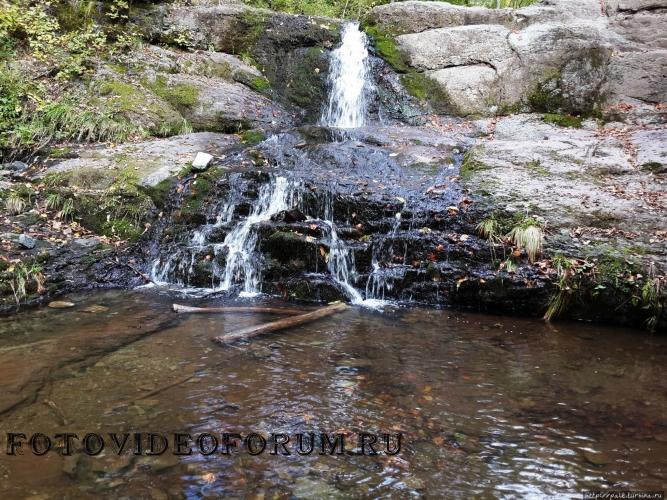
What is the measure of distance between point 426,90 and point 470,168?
15.8 feet

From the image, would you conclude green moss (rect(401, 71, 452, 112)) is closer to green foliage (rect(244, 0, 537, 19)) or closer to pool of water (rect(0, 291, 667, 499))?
green foliage (rect(244, 0, 537, 19))

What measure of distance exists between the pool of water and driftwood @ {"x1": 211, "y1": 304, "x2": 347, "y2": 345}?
5.2 inches

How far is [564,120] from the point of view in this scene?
1053 centimetres

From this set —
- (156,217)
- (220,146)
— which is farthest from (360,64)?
(156,217)

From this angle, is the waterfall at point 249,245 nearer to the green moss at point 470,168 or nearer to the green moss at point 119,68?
the green moss at point 470,168

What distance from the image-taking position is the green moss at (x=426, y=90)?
11.8m

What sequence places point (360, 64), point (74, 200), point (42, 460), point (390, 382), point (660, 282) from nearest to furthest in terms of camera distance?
point (42, 460) → point (390, 382) → point (660, 282) → point (74, 200) → point (360, 64)

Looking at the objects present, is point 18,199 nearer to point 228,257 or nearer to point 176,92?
point 228,257

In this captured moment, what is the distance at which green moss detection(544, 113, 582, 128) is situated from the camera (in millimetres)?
10414

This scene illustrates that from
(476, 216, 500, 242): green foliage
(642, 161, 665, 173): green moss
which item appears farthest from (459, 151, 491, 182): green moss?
(642, 161, 665, 173): green moss

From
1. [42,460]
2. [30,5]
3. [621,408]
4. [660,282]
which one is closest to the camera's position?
[42,460]

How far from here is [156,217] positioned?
315 inches

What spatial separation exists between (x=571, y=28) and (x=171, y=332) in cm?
1172

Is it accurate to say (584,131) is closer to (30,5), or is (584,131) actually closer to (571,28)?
(571,28)
